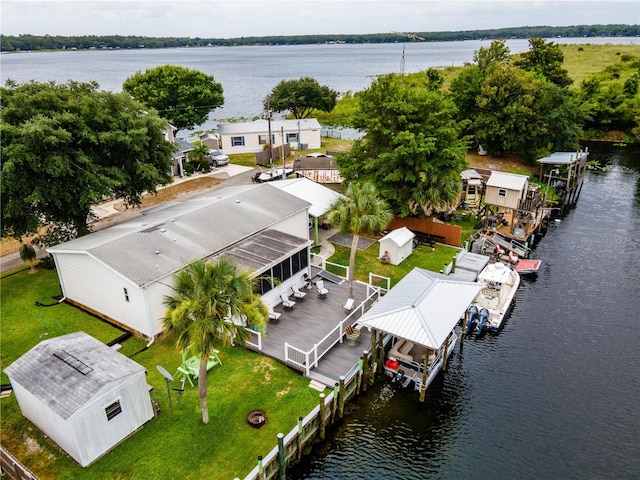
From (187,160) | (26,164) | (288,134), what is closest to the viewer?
(26,164)

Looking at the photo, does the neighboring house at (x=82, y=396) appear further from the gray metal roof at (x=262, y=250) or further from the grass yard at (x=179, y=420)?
the gray metal roof at (x=262, y=250)

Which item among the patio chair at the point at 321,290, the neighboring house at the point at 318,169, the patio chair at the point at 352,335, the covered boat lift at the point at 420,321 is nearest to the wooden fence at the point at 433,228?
the neighboring house at the point at 318,169

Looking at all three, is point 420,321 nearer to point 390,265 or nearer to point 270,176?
point 390,265

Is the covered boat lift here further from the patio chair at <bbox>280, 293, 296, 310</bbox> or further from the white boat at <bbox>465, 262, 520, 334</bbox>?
the patio chair at <bbox>280, 293, 296, 310</bbox>

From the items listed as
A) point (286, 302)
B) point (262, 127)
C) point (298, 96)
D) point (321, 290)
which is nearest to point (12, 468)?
point (286, 302)

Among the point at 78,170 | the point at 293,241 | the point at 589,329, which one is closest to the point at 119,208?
the point at 78,170

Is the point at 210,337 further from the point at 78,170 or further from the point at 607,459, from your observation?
the point at 78,170
